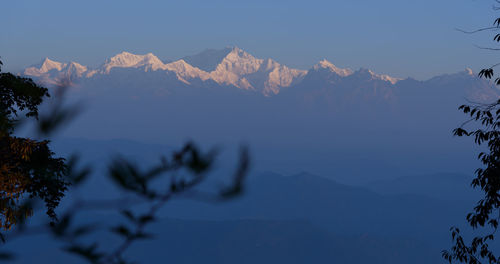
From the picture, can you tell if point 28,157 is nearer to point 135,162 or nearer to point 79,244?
point 79,244

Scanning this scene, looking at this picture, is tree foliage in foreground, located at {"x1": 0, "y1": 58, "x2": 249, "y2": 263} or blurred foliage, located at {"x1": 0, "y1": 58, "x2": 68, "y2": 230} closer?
tree foliage in foreground, located at {"x1": 0, "y1": 58, "x2": 249, "y2": 263}

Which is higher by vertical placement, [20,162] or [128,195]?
[20,162]

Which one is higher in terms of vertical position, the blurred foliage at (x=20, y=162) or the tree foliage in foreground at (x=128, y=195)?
the blurred foliage at (x=20, y=162)

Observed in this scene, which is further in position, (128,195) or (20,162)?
(20,162)

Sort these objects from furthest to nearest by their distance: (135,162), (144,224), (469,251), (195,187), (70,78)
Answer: (469,251) < (70,78) < (144,224) < (195,187) < (135,162)

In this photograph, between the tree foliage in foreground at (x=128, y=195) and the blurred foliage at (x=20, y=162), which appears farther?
the blurred foliage at (x=20, y=162)

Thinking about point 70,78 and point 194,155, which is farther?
point 70,78

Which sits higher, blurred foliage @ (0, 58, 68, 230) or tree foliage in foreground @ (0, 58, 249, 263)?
blurred foliage @ (0, 58, 68, 230)

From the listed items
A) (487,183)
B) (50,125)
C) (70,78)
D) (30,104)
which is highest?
(30,104)

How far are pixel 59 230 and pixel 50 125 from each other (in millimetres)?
1126

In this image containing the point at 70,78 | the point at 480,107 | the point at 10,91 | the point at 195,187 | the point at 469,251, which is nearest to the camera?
the point at 195,187

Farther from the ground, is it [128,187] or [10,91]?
[10,91]

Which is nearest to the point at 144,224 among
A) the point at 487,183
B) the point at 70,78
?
the point at 70,78

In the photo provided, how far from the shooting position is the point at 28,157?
16562 mm
